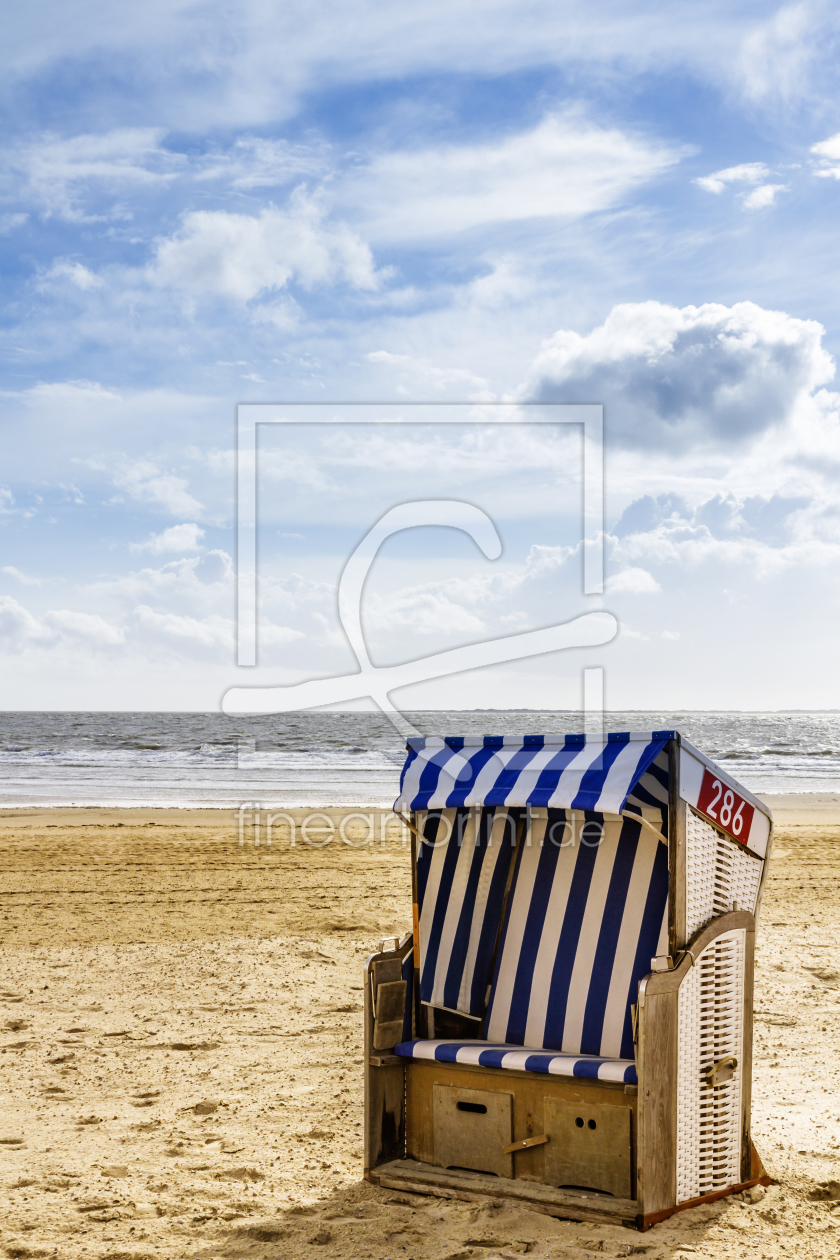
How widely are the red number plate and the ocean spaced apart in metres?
11.0

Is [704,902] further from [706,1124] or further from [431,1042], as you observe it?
[431,1042]

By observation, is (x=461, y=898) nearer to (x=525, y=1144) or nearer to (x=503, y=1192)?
(x=525, y=1144)

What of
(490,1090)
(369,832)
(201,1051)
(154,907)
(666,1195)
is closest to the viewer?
(666,1195)

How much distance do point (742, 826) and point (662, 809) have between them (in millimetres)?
349

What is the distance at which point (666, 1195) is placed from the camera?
4.10m

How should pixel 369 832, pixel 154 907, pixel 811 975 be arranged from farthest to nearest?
pixel 369 832, pixel 154 907, pixel 811 975

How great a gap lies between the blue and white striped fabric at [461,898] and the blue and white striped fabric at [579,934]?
0.08m

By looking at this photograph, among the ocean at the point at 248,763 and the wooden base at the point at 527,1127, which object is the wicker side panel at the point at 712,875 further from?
the ocean at the point at 248,763

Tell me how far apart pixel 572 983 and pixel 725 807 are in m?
1.04

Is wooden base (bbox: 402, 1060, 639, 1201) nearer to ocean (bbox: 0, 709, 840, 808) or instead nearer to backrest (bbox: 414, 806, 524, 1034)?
backrest (bbox: 414, 806, 524, 1034)

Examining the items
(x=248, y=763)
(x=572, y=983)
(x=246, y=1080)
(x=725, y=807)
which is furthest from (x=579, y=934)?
(x=248, y=763)

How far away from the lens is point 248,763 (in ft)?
112

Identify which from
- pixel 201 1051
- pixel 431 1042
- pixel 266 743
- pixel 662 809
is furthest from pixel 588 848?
pixel 266 743

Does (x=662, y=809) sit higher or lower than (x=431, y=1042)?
higher
